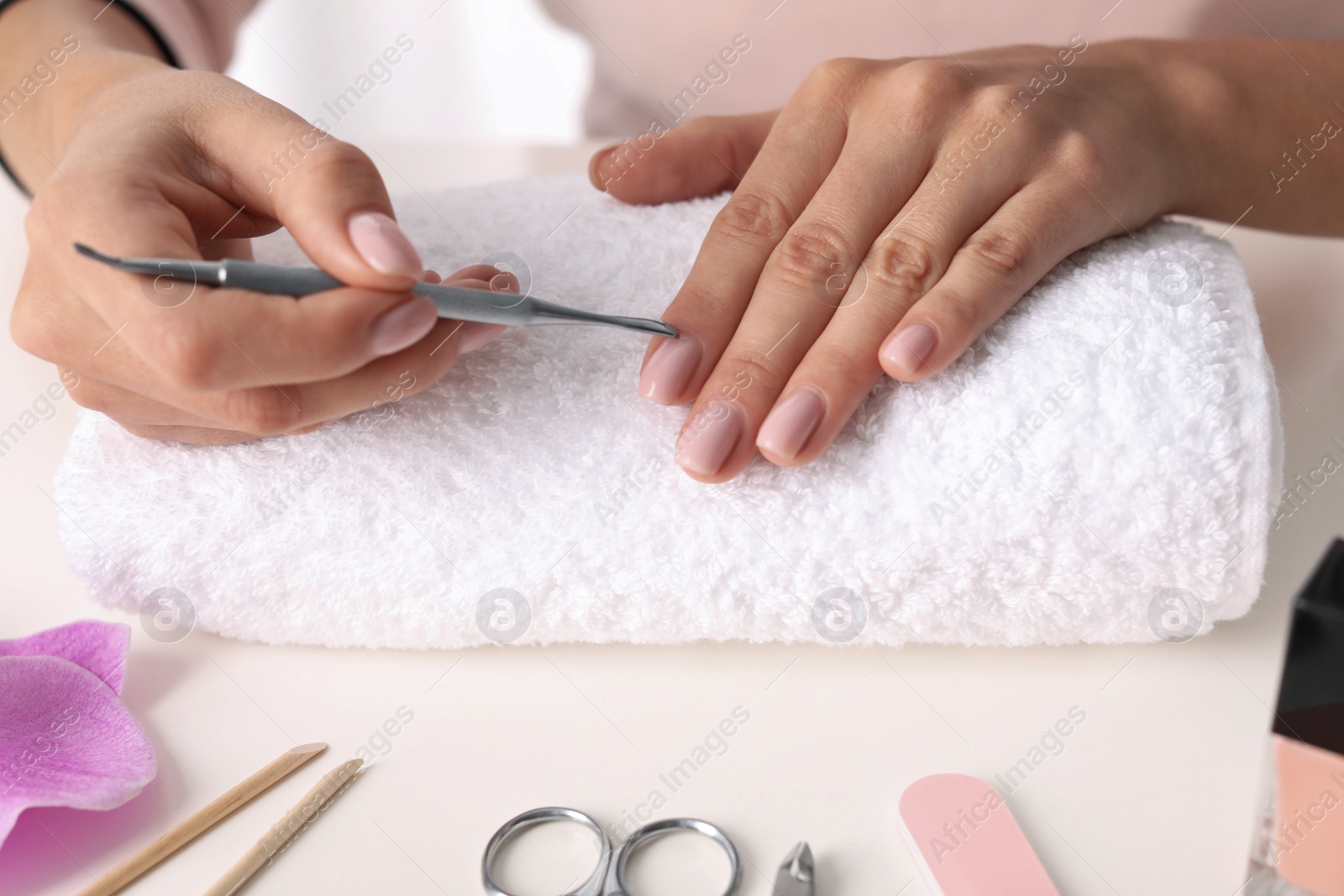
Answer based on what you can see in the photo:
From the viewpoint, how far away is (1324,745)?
32cm

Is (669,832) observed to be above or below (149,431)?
below

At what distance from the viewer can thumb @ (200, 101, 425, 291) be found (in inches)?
15.8

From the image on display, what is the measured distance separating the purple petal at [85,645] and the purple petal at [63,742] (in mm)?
11

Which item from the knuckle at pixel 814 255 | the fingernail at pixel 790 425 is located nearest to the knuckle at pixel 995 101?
the knuckle at pixel 814 255

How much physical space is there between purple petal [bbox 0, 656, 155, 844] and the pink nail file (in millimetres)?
332

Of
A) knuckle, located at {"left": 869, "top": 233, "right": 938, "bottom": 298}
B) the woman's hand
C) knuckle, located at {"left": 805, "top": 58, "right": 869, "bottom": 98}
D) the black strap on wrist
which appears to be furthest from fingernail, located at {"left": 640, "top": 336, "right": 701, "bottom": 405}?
the black strap on wrist

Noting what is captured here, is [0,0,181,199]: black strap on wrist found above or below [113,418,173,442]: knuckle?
above

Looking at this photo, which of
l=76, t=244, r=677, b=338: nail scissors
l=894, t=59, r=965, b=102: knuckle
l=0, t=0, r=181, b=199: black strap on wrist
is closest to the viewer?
l=76, t=244, r=677, b=338: nail scissors

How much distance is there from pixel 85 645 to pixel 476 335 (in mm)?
258

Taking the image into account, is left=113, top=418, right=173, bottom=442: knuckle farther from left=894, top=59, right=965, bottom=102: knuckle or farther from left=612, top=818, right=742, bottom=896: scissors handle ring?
left=894, top=59, right=965, bottom=102: knuckle

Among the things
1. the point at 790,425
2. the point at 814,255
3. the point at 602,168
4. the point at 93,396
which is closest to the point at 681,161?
A: the point at 602,168

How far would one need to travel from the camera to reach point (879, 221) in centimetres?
55

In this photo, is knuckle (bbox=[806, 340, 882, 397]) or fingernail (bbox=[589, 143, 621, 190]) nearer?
knuckle (bbox=[806, 340, 882, 397])

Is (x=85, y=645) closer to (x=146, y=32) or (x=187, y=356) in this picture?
(x=187, y=356)
